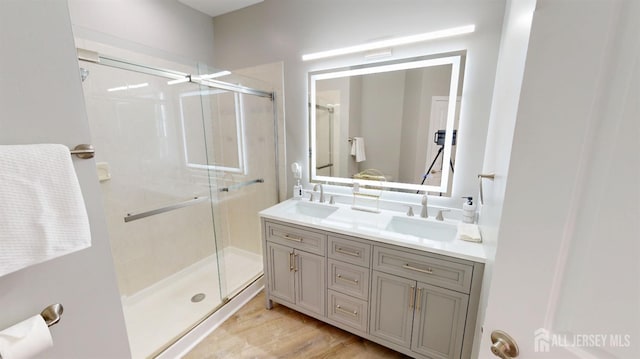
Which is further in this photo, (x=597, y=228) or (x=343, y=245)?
(x=343, y=245)

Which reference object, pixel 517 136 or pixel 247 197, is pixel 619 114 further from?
pixel 247 197

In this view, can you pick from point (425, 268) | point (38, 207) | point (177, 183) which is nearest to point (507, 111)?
point (425, 268)

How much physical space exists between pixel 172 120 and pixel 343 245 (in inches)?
73.0

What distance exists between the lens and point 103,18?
5.60ft

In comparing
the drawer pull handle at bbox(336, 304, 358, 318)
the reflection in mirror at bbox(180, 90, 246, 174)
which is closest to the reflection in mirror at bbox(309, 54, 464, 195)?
the reflection in mirror at bbox(180, 90, 246, 174)

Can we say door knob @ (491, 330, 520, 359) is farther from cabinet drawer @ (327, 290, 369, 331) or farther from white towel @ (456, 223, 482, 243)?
cabinet drawer @ (327, 290, 369, 331)

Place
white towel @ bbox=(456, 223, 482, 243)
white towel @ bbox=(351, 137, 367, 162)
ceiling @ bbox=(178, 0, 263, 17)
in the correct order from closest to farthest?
white towel @ bbox=(456, 223, 482, 243)
white towel @ bbox=(351, 137, 367, 162)
ceiling @ bbox=(178, 0, 263, 17)

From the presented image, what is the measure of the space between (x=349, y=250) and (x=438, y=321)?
0.62 metres

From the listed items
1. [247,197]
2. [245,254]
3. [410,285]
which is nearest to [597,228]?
[410,285]

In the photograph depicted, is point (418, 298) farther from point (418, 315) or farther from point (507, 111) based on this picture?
point (507, 111)

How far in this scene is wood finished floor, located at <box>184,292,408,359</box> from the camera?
158 cm

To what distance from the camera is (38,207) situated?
653 millimetres

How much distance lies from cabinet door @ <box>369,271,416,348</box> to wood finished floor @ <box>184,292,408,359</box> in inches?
7.9

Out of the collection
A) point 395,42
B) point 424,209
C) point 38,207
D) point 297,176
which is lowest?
point 424,209
